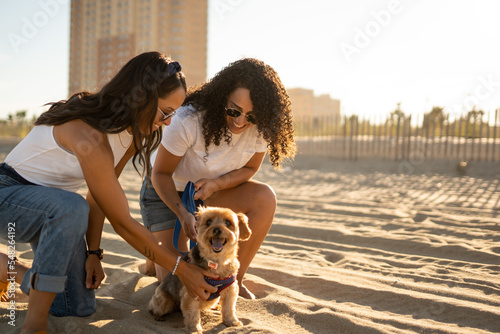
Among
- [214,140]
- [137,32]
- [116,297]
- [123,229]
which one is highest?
[137,32]

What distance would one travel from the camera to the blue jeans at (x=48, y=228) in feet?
7.71

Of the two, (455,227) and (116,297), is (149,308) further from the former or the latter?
(455,227)

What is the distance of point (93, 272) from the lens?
2.86 metres

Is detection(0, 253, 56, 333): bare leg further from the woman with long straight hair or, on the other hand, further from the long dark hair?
the long dark hair

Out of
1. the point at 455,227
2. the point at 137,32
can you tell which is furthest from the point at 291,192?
the point at 137,32

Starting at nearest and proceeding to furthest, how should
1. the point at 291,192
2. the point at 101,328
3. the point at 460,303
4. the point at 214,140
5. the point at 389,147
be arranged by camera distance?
the point at 101,328
the point at 460,303
the point at 214,140
the point at 291,192
the point at 389,147

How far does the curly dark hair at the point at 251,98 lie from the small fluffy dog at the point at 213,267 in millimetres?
976

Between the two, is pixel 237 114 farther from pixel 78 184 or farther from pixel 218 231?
pixel 78 184

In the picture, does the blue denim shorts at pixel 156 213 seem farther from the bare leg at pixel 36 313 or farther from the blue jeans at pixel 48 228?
the bare leg at pixel 36 313

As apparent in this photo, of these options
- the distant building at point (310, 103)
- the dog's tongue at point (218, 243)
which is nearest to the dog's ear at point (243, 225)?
the dog's tongue at point (218, 243)

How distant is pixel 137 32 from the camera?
254 ft

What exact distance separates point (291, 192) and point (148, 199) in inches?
228

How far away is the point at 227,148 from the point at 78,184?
4.48 ft

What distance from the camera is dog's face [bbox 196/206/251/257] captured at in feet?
9.00
